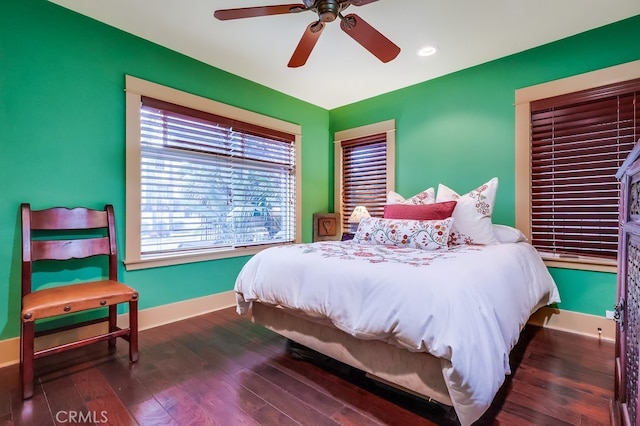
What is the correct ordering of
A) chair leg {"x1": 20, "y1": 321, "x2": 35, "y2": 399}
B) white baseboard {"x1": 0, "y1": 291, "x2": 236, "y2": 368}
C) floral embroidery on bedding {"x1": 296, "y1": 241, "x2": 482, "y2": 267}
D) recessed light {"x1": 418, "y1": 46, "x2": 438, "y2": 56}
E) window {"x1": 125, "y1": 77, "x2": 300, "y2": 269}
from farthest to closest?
1. recessed light {"x1": 418, "y1": 46, "x2": 438, "y2": 56}
2. window {"x1": 125, "y1": 77, "x2": 300, "y2": 269}
3. white baseboard {"x1": 0, "y1": 291, "x2": 236, "y2": 368}
4. floral embroidery on bedding {"x1": 296, "y1": 241, "x2": 482, "y2": 267}
5. chair leg {"x1": 20, "y1": 321, "x2": 35, "y2": 399}

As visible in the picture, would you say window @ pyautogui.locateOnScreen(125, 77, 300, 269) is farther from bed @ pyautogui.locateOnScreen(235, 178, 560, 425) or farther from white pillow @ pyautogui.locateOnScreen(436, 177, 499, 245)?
white pillow @ pyautogui.locateOnScreen(436, 177, 499, 245)

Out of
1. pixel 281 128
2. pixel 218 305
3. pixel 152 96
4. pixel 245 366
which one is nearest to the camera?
pixel 245 366

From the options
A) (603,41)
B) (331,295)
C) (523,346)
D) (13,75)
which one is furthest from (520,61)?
(13,75)

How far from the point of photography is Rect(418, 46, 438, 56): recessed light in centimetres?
272

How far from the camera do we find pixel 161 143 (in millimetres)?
2738

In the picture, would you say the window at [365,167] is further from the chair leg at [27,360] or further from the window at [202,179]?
the chair leg at [27,360]

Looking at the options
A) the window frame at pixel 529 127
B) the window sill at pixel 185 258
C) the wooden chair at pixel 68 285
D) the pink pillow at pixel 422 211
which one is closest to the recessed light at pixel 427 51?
the window frame at pixel 529 127

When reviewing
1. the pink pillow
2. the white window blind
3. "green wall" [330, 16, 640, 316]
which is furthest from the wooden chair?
"green wall" [330, 16, 640, 316]

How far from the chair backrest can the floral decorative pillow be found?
1993 mm

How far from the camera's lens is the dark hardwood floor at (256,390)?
1462 mm

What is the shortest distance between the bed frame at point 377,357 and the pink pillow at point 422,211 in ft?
4.39

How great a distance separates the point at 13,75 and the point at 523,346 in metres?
4.08

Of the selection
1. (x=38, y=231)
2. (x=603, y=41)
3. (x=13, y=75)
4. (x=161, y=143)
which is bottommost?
(x=38, y=231)

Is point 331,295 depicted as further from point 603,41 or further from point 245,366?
Result: point 603,41
